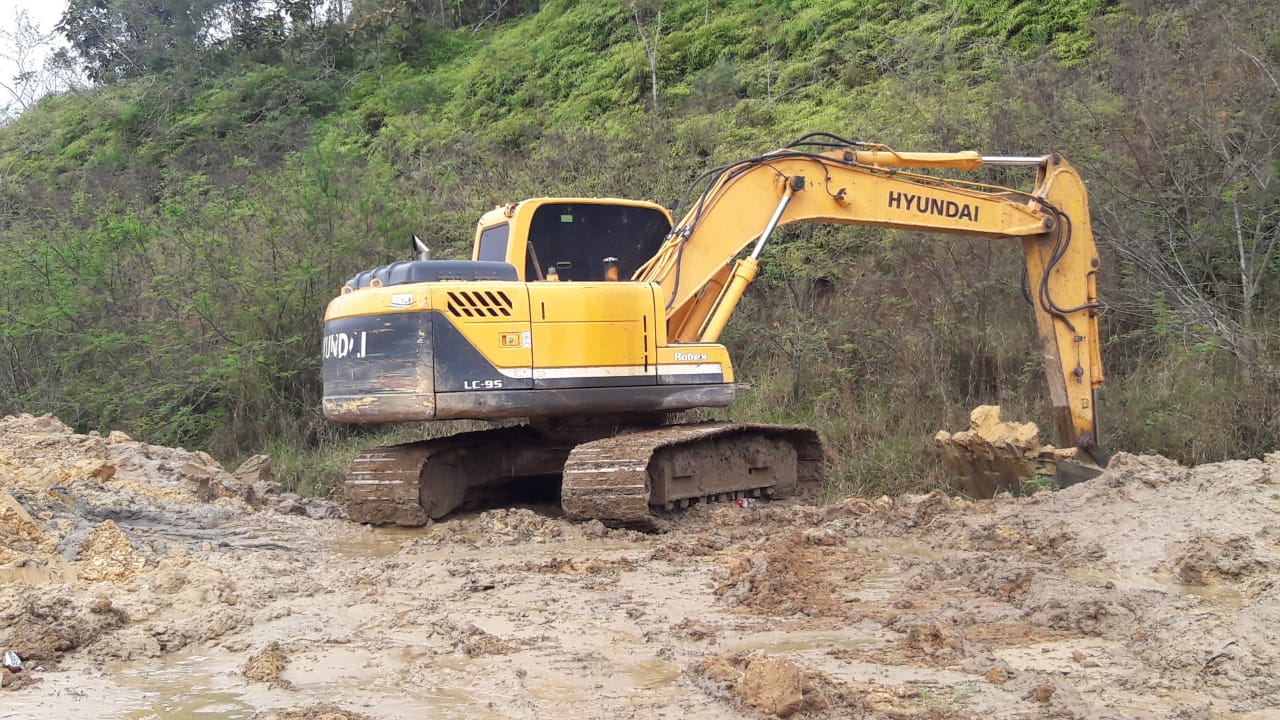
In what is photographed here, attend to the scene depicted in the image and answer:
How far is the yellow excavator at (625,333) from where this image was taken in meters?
A: 7.64

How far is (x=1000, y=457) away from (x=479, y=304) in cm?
402

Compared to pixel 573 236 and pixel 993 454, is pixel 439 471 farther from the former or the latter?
pixel 993 454

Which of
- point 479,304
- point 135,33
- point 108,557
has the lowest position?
point 108,557

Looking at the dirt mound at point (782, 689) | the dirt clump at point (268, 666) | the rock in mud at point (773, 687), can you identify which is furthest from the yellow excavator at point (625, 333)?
the rock in mud at point (773, 687)

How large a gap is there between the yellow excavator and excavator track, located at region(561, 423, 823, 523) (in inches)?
0.6

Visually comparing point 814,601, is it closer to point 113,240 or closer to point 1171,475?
point 1171,475

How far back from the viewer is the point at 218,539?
7.26 meters

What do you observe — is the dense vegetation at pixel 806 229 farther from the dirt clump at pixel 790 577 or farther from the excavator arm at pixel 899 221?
the dirt clump at pixel 790 577

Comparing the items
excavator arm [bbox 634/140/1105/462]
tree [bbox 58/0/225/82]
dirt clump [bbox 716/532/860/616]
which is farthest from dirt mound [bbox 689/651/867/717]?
tree [bbox 58/0/225/82]

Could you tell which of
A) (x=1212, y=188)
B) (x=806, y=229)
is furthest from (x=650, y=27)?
(x=1212, y=188)

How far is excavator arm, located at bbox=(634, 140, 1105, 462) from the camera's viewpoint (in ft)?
27.7

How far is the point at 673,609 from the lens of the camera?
17.3 ft

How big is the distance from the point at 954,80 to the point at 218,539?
10.9 metres

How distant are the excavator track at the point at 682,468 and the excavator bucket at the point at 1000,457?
108 cm
